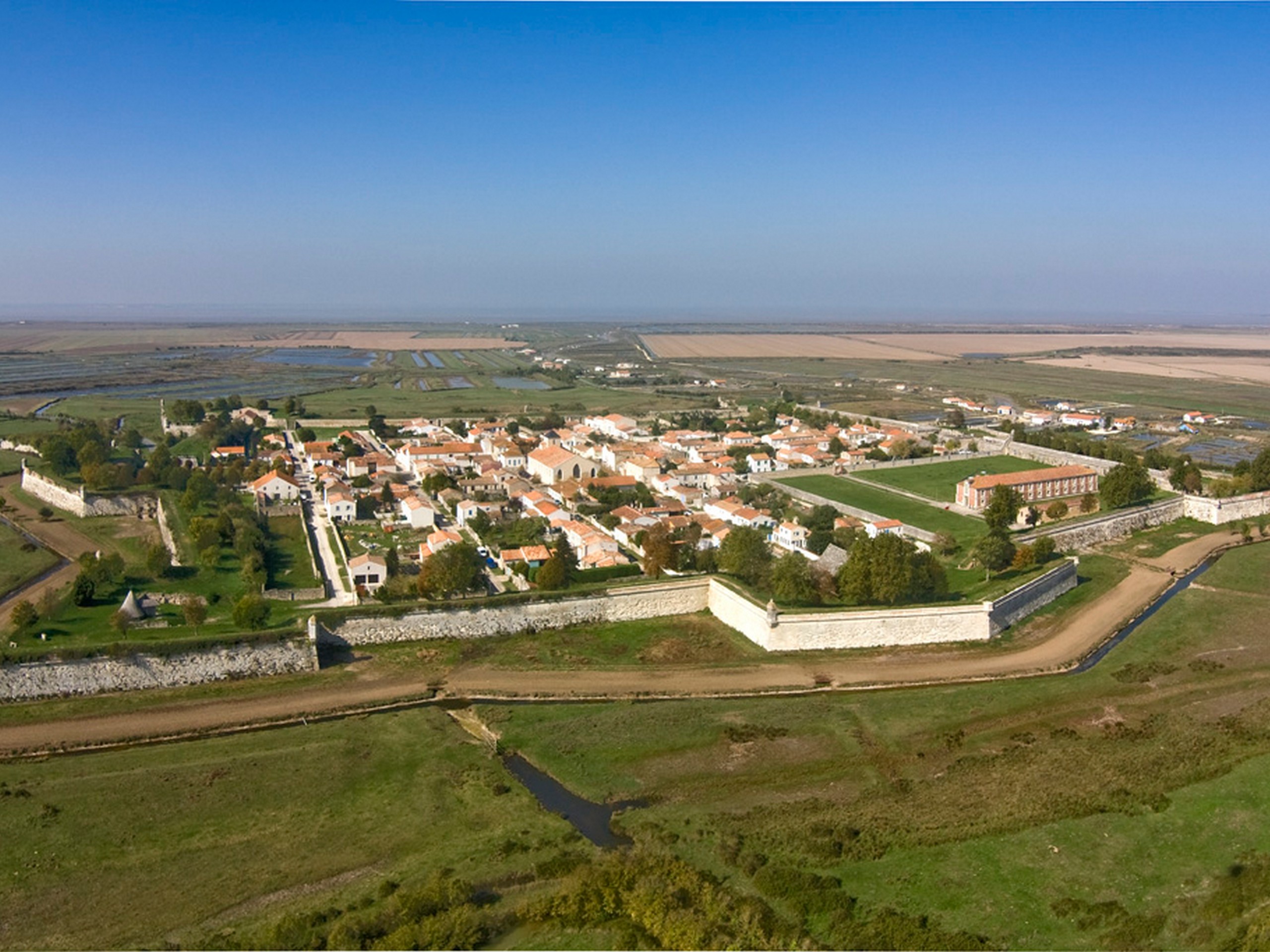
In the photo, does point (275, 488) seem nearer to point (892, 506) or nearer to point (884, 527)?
point (884, 527)

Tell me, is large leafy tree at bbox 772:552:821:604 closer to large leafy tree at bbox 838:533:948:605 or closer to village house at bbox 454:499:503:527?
large leafy tree at bbox 838:533:948:605

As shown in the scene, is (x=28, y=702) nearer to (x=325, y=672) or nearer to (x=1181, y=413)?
(x=325, y=672)

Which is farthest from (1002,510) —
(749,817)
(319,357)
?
(319,357)

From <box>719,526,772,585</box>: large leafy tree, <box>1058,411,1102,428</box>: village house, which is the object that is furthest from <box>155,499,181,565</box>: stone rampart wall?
<box>1058,411,1102,428</box>: village house

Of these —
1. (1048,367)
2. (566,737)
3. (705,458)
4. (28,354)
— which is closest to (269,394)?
(705,458)

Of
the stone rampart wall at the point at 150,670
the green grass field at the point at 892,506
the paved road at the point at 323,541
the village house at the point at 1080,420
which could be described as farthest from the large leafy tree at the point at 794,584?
the village house at the point at 1080,420
